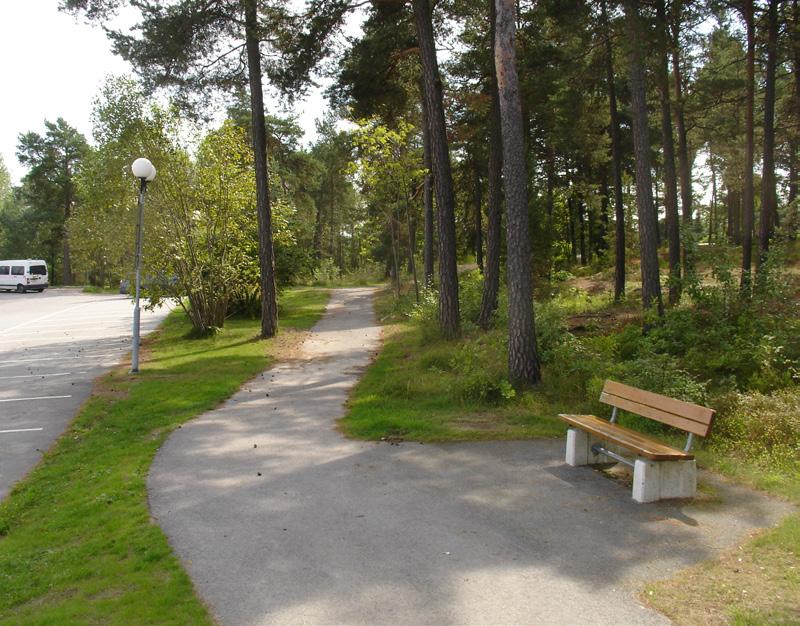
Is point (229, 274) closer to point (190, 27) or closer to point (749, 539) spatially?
point (190, 27)

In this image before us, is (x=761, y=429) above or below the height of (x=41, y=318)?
below

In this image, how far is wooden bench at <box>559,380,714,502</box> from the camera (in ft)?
18.7

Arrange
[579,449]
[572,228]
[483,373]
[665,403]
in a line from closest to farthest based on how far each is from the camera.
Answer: [665,403]
[579,449]
[483,373]
[572,228]

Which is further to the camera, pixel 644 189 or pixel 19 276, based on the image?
pixel 19 276

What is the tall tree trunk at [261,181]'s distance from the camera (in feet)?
56.4

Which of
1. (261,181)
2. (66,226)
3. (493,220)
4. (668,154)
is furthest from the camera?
(66,226)

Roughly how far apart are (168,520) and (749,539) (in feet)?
15.4

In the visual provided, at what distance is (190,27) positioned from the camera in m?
15.7

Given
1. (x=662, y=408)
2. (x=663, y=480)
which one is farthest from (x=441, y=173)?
(x=663, y=480)

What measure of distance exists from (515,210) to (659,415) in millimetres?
4220

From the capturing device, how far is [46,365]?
1556 centimetres

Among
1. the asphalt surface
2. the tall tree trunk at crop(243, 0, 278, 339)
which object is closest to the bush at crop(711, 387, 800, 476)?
the asphalt surface

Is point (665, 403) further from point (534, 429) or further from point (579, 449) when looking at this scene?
point (534, 429)

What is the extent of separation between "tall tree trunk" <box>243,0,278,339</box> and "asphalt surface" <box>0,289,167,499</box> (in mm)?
4016
